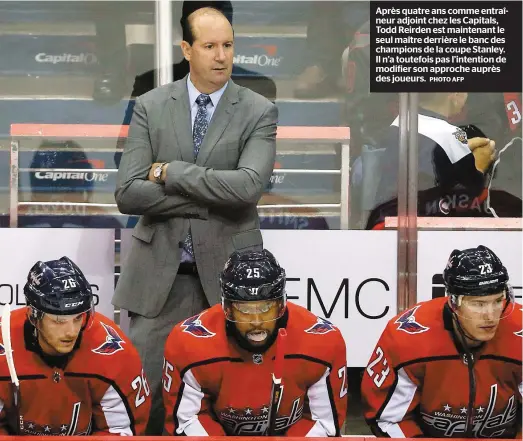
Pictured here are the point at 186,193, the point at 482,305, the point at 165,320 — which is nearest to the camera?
the point at 482,305

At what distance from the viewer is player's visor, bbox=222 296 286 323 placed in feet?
11.5

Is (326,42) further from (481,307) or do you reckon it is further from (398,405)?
(398,405)

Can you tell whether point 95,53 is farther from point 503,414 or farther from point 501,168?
point 503,414

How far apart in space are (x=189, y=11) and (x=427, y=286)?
5.02 feet

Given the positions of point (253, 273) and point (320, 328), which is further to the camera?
point (320, 328)

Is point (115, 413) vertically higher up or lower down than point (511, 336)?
lower down

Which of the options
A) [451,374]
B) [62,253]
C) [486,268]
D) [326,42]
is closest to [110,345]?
[451,374]

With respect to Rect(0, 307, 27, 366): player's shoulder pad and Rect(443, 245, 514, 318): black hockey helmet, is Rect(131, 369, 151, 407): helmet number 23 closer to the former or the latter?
Rect(0, 307, 27, 366): player's shoulder pad

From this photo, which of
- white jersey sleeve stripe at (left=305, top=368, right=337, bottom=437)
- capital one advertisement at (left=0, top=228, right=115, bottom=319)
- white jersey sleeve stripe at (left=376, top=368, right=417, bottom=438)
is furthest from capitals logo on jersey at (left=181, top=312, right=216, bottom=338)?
capital one advertisement at (left=0, top=228, right=115, bottom=319)

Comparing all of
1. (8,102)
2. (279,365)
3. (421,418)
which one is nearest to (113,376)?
(279,365)

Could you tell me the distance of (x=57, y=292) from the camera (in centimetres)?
345

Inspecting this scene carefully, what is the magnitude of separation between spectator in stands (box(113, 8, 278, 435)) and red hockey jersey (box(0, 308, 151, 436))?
18.4 inches

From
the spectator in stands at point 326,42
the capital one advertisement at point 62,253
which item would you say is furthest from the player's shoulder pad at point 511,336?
the capital one advertisement at point 62,253

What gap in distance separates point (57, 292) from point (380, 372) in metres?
1.02
